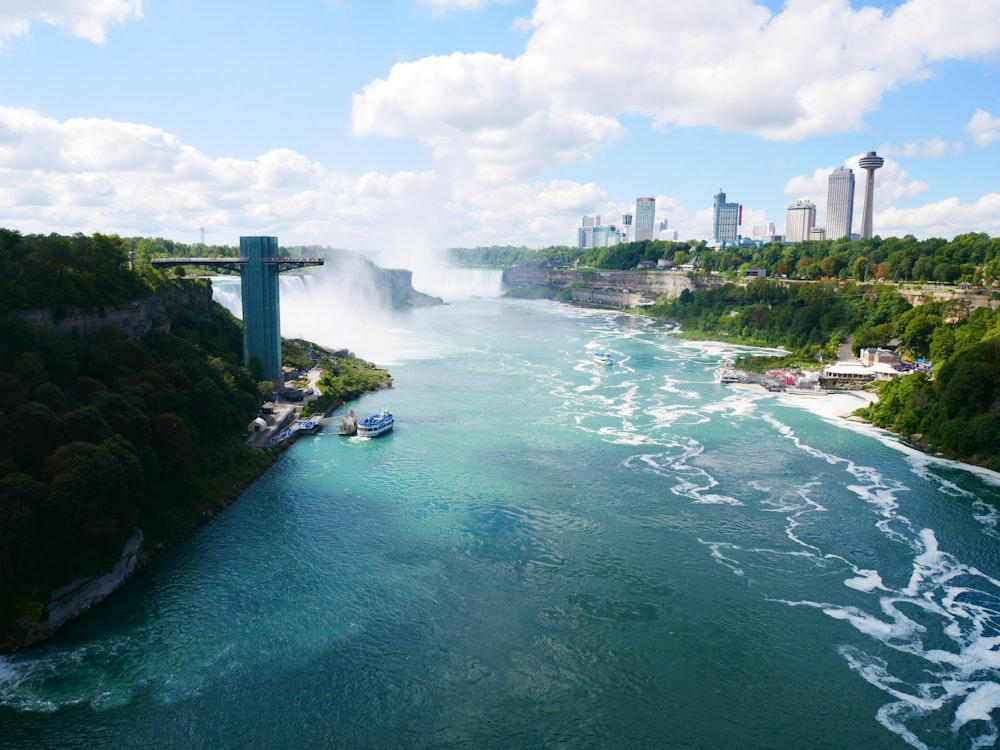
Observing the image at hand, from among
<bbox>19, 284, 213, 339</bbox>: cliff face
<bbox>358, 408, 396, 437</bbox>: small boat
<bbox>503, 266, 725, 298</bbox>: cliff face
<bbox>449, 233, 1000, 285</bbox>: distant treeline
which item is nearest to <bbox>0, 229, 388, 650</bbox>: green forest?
<bbox>19, 284, 213, 339</bbox>: cliff face

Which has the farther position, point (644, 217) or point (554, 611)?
point (644, 217)

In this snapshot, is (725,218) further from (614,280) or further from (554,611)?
(554,611)

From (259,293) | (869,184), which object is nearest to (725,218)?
(869,184)

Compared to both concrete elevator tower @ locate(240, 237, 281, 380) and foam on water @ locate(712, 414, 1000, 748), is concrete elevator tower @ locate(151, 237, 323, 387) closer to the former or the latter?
concrete elevator tower @ locate(240, 237, 281, 380)

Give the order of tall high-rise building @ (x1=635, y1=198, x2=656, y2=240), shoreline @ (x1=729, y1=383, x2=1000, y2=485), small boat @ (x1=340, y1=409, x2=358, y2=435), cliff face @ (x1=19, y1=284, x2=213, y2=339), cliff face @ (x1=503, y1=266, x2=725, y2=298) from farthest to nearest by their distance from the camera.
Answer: tall high-rise building @ (x1=635, y1=198, x2=656, y2=240) → cliff face @ (x1=503, y1=266, x2=725, y2=298) → small boat @ (x1=340, y1=409, x2=358, y2=435) → shoreline @ (x1=729, y1=383, x2=1000, y2=485) → cliff face @ (x1=19, y1=284, x2=213, y2=339)

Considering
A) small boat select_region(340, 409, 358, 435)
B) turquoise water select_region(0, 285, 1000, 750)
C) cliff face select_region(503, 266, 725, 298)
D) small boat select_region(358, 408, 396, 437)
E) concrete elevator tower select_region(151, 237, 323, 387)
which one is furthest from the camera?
cliff face select_region(503, 266, 725, 298)

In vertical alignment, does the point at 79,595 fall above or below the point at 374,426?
below
